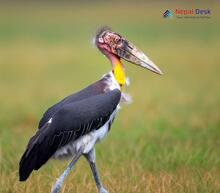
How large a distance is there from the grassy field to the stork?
62 centimetres

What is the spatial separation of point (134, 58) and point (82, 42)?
1730 centimetres

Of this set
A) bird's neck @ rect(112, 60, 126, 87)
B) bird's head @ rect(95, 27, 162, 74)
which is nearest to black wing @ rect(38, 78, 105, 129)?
bird's neck @ rect(112, 60, 126, 87)

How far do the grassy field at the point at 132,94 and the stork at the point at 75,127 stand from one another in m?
0.62

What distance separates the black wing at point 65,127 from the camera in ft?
24.2

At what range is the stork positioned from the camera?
7.39 metres

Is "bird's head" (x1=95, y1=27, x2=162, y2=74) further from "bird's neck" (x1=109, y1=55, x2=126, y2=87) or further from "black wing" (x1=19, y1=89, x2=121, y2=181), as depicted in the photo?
"black wing" (x1=19, y1=89, x2=121, y2=181)

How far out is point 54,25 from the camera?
30.0 metres

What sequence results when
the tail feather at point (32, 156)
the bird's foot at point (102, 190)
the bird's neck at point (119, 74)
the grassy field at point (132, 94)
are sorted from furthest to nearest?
1. the grassy field at point (132, 94)
2. the bird's neck at point (119, 74)
3. the bird's foot at point (102, 190)
4. the tail feather at point (32, 156)

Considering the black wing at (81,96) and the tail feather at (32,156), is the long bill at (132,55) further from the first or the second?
the tail feather at (32,156)

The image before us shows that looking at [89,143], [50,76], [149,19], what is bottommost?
[149,19]

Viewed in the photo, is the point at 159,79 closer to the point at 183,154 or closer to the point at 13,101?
the point at 13,101

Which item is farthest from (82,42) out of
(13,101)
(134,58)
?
(134,58)

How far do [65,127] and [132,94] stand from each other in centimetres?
825

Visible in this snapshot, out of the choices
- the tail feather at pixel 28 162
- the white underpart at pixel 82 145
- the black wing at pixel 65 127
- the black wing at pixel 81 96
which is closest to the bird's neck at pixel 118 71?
the black wing at pixel 81 96
